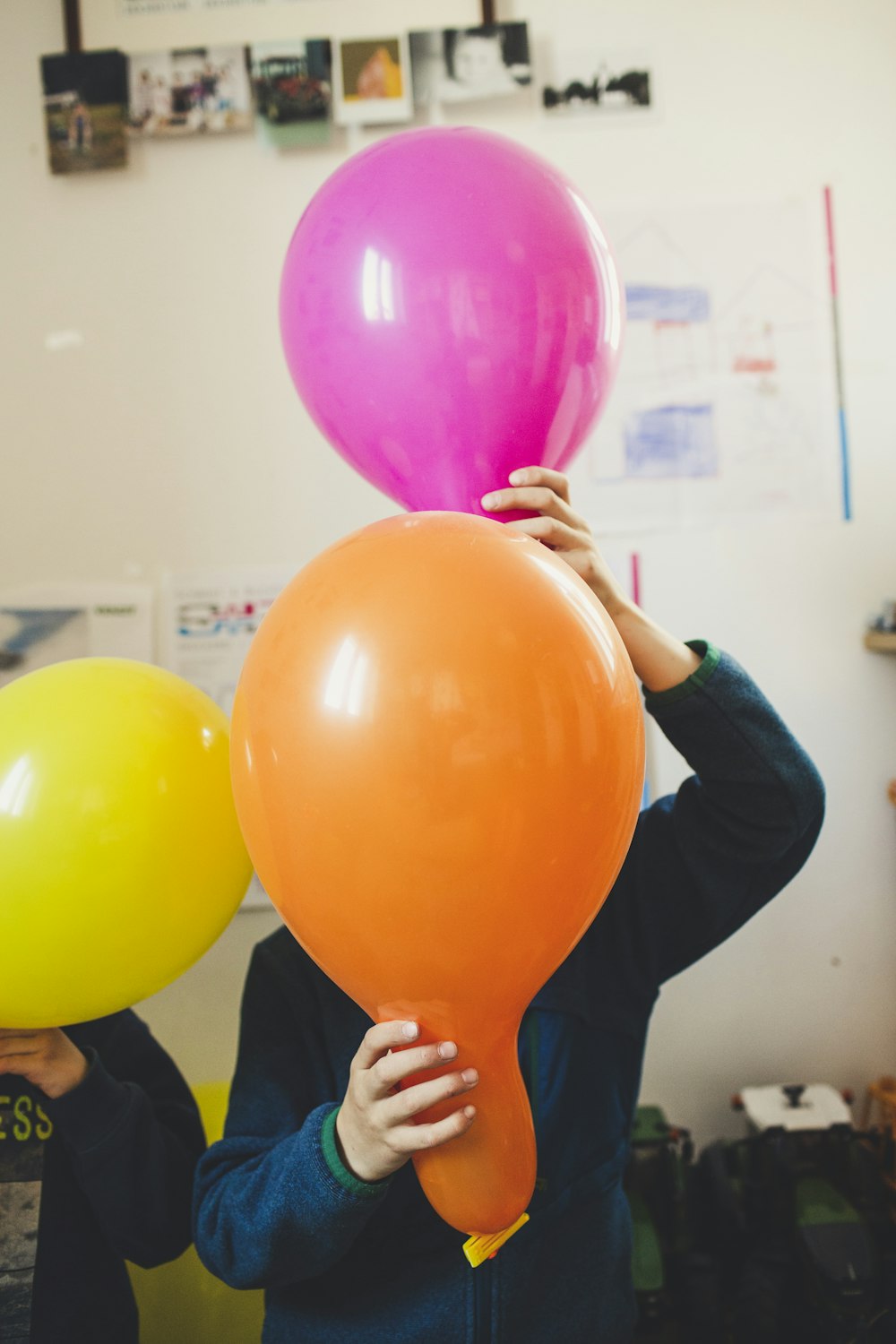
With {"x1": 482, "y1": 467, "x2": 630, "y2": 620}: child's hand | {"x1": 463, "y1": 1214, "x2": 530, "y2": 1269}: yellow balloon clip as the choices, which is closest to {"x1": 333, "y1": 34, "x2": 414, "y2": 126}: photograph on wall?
{"x1": 482, "y1": 467, "x2": 630, "y2": 620}: child's hand

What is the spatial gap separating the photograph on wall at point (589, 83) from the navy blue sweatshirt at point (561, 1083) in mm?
1232

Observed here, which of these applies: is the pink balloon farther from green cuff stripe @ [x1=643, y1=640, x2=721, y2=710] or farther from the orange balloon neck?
the orange balloon neck

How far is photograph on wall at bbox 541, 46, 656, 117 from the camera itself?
153 cm

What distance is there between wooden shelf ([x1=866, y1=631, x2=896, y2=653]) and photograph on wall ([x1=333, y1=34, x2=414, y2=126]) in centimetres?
122

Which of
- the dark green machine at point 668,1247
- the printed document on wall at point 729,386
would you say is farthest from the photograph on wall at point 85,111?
the dark green machine at point 668,1247

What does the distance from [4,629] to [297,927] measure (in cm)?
122

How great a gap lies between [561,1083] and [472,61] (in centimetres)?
160

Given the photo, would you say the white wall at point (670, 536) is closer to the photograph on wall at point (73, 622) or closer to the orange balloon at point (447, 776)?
the photograph on wall at point (73, 622)

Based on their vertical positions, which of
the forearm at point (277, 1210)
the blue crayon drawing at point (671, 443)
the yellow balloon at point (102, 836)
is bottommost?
the forearm at point (277, 1210)

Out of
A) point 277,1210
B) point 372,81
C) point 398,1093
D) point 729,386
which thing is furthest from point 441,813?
point 372,81

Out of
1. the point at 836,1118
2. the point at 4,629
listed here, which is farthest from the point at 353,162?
the point at 836,1118

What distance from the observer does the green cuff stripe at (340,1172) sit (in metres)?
0.60

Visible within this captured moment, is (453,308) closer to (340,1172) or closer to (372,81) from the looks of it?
(340,1172)

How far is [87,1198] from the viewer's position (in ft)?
2.88
